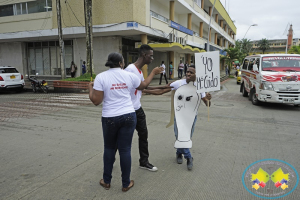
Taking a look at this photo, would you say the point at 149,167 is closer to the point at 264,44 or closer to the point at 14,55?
the point at 14,55

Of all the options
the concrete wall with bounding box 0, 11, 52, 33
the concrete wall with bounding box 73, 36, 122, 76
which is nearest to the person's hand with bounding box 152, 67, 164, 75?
the concrete wall with bounding box 73, 36, 122, 76

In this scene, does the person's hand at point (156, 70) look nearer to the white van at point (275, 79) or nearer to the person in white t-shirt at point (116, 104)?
the person in white t-shirt at point (116, 104)

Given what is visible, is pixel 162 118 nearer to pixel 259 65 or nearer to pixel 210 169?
pixel 210 169

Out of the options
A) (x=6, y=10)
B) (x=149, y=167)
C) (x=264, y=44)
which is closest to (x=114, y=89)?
(x=149, y=167)

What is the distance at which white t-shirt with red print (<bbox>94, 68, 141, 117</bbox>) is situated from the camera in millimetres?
2865

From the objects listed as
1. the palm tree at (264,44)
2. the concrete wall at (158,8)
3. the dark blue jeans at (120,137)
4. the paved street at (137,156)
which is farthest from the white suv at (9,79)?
the palm tree at (264,44)

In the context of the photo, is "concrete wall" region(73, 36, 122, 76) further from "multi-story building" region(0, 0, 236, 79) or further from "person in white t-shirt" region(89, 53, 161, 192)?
"person in white t-shirt" region(89, 53, 161, 192)

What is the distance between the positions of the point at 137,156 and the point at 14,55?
24.8 m

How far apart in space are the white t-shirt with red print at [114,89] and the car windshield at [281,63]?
8395 millimetres

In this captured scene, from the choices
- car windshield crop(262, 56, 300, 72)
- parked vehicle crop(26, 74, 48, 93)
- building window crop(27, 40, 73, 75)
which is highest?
building window crop(27, 40, 73, 75)

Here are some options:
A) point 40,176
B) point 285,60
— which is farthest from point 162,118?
point 285,60

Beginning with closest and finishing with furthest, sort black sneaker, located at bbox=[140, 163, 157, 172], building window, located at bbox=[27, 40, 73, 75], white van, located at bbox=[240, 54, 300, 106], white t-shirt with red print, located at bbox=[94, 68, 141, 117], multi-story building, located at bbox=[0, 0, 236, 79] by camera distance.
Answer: white t-shirt with red print, located at bbox=[94, 68, 141, 117] → black sneaker, located at bbox=[140, 163, 157, 172] → white van, located at bbox=[240, 54, 300, 106] → multi-story building, located at bbox=[0, 0, 236, 79] → building window, located at bbox=[27, 40, 73, 75]

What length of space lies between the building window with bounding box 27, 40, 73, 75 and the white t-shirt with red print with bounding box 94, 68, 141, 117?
2010 centimetres

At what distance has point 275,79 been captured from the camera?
8.88 metres
